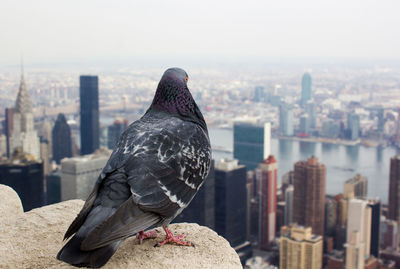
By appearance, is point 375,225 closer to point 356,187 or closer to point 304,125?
point 356,187

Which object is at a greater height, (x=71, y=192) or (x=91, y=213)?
(x=91, y=213)

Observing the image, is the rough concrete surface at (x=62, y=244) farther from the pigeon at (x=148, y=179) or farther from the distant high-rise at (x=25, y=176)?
the distant high-rise at (x=25, y=176)

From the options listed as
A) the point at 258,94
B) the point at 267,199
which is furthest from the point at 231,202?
the point at 258,94

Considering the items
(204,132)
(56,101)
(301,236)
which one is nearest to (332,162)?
(301,236)

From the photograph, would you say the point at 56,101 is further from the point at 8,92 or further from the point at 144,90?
the point at 144,90

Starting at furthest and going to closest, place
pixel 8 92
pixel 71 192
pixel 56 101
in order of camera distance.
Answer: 1. pixel 56 101
2. pixel 8 92
3. pixel 71 192

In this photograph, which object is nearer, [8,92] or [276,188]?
[8,92]

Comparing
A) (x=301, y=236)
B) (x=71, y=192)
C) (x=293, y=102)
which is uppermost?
(x=293, y=102)
